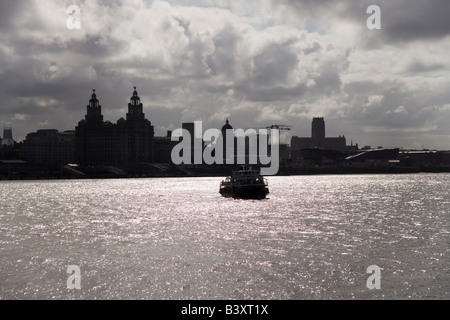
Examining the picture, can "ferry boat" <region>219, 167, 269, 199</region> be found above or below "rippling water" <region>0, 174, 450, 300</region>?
above

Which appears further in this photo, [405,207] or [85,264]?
[405,207]

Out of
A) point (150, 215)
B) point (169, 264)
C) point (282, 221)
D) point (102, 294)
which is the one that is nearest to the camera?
point (102, 294)

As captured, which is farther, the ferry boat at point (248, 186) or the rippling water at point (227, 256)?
the ferry boat at point (248, 186)

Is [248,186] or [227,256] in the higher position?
[248,186]

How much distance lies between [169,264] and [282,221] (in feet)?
131

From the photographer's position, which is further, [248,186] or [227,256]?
[248,186]

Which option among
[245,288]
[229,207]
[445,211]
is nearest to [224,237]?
[245,288]

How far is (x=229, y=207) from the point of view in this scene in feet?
396

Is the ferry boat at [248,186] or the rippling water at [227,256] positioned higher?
the ferry boat at [248,186]

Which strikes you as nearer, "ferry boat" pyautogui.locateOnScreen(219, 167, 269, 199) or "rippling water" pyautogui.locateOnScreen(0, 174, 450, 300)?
"rippling water" pyautogui.locateOnScreen(0, 174, 450, 300)
